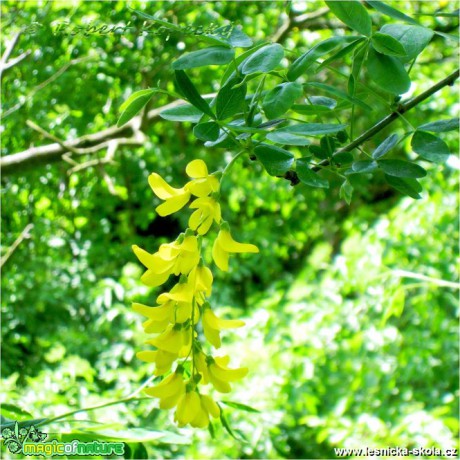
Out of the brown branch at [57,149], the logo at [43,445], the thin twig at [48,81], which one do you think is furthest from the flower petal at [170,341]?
the thin twig at [48,81]

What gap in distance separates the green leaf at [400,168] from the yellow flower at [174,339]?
0.15 metres

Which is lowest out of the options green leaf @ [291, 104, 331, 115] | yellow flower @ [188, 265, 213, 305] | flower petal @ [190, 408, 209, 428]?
flower petal @ [190, 408, 209, 428]

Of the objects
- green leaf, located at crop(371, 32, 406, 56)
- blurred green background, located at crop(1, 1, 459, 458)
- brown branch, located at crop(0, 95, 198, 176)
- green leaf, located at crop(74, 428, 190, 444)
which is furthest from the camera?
blurred green background, located at crop(1, 1, 459, 458)

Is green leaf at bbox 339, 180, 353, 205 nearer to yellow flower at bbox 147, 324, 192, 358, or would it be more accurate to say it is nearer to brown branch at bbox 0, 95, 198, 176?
yellow flower at bbox 147, 324, 192, 358

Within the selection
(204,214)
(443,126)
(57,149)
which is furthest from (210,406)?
(57,149)

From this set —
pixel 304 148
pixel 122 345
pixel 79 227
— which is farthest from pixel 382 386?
pixel 304 148

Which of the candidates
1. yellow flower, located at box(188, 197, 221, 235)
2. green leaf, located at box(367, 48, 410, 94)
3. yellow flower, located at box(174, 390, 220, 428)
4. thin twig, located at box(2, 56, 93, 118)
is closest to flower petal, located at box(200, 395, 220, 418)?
yellow flower, located at box(174, 390, 220, 428)

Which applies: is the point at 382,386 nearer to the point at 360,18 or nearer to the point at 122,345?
the point at 122,345

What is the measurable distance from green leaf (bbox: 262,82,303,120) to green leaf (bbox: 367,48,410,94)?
0.04 m

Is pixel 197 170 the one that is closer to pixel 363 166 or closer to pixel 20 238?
pixel 363 166

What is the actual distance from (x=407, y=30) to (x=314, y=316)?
4.25 ft

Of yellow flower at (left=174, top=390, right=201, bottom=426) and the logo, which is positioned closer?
yellow flower at (left=174, top=390, right=201, bottom=426)

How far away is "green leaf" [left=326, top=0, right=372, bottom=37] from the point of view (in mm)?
367

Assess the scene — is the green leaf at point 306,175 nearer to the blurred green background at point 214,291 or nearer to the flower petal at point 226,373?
the flower petal at point 226,373
